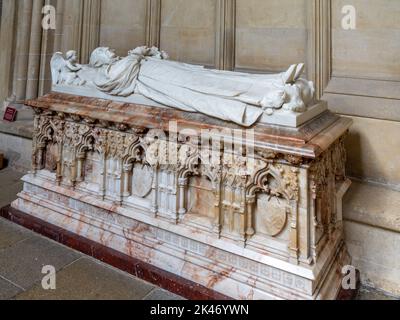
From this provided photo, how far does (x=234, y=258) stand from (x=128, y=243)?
66cm

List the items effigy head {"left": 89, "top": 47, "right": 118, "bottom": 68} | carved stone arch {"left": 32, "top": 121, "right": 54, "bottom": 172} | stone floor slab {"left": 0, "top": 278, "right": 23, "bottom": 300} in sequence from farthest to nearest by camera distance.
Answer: carved stone arch {"left": 32, "top": 121, "right": 54, "bottom": 172} → effigy head {"left": 89, "top": 47, "right": 118, "bottom": 68} → stone floor slab {"left": 0, "top": 278, "right": 23, "bottom": 300}

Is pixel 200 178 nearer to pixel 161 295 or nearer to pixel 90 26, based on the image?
pixel 161 295

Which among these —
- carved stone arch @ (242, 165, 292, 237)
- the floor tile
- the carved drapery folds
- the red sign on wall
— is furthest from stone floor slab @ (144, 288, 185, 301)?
the red sign on wall

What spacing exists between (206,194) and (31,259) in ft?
3.60

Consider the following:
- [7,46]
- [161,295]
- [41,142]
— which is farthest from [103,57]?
[7,46]

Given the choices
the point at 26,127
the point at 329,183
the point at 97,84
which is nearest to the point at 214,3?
the point at 97,84

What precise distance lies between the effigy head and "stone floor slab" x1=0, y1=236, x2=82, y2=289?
4.02 ft

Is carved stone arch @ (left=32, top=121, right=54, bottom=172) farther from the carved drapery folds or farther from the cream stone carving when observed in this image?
the cream stone carving

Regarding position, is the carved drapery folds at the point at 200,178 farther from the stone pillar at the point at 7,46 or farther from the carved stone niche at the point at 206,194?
the stone pillar at the point at 7,46

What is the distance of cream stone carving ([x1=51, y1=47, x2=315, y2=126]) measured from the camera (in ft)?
5.32

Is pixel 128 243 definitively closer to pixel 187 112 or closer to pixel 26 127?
pixel 187 112

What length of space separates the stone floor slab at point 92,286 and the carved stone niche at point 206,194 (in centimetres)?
14

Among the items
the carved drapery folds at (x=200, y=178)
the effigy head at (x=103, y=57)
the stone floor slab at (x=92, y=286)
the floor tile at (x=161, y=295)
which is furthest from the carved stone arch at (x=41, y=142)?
the floor tile at (x=161, y=295)

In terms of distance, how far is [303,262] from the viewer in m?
1.53
